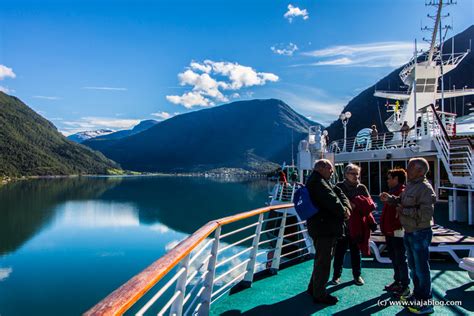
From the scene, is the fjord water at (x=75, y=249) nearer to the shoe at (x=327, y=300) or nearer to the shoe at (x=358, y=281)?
the shoe at (x=358, y=281)

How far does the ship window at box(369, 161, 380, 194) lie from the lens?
52.9ft

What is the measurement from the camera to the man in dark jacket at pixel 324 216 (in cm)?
359

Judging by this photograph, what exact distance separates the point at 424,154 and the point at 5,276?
22.1 meters

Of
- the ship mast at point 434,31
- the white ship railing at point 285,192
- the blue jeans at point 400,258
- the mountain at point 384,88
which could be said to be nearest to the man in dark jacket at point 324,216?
the blue jeans at point 400,258

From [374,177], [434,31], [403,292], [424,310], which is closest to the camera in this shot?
[424,310]

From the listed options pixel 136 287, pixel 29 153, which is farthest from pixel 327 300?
pixel 29 153

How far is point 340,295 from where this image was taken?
4.36m

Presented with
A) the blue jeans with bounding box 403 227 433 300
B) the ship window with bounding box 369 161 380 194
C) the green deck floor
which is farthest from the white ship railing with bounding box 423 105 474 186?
the blue jeans with bounding box 403 227 433 300

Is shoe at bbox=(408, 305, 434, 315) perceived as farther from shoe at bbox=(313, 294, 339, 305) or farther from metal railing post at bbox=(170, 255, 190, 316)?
metal railing post at bbox=(170, 255, 190, 316)

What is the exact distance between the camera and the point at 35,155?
6570 inches

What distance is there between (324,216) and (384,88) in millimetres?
106035

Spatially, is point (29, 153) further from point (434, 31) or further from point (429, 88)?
point (434, 31)

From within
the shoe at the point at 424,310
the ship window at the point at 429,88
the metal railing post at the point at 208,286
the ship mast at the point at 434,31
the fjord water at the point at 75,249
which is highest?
the ship mast at the point at 434,31

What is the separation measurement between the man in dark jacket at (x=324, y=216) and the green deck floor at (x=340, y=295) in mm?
446
